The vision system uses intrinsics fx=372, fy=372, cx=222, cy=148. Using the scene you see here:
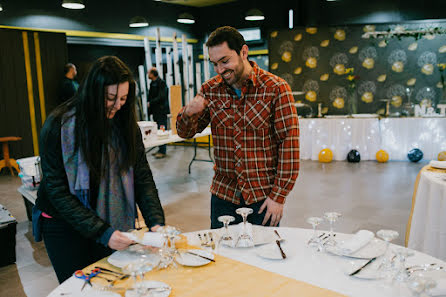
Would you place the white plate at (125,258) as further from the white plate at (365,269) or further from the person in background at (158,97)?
the person in background at (158,97)

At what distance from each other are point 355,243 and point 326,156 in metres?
5.59

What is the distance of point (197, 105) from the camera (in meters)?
1.88

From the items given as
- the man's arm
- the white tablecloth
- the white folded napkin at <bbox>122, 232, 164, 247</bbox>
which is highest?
the man's arm

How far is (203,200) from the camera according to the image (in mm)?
4863

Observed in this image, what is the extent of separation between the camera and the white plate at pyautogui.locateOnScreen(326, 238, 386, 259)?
4.63 ft

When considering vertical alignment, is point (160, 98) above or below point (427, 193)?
above

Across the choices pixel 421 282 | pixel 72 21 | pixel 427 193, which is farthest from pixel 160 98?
pixel 421 282

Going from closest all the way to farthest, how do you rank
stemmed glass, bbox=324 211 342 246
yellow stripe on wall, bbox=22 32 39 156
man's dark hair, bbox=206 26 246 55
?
1. stemmed glass, bbox=324 211 342 246
2. man's dark hair, bbox=206 26 246 55
3. yellow stripe on wall, bbox=22 32 39 156

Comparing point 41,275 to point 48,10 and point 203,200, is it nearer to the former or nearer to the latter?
point 203,200

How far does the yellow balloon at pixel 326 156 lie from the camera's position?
6875 millimetres

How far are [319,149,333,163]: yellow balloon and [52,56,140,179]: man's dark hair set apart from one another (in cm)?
575

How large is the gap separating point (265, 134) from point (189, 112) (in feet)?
1.32

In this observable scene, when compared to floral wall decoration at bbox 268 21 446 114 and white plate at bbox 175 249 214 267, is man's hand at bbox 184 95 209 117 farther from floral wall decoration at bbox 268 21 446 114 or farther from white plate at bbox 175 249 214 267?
floral wall decoration at bbox 268 21 446 114

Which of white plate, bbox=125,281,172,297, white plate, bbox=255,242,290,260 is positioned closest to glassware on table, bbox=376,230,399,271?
white plate, bbox=255,242,290,260
